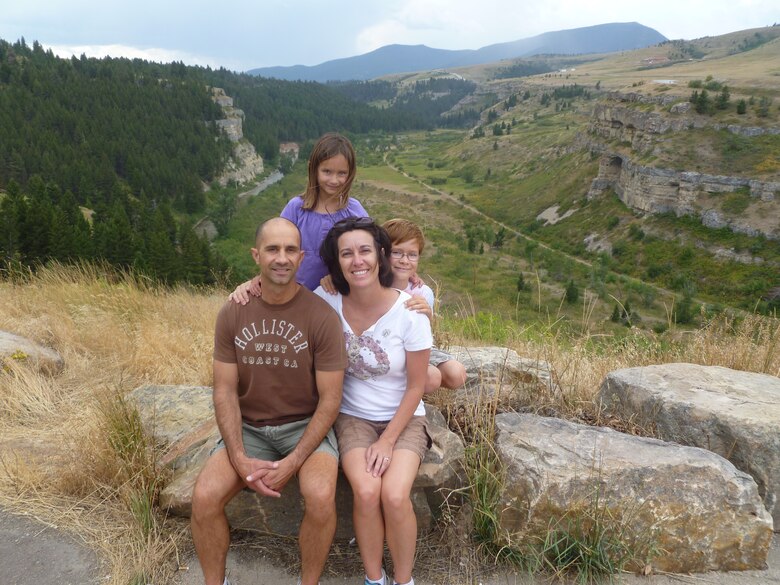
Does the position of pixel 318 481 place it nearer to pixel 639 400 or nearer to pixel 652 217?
pixel 639 400

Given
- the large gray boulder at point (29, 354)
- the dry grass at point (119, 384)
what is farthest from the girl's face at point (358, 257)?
the large gray boulder at point (29, 354)

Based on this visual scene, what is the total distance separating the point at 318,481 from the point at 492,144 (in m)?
91.4

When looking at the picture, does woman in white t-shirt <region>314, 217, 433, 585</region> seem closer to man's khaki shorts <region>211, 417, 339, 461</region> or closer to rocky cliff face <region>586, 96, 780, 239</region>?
man's khaki shorts <region>211, 417, 339, 461</region>

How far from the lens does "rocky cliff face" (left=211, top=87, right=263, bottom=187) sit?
279 feet

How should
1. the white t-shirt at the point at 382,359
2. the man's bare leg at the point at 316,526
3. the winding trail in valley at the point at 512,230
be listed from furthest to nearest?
1. the winding trail in valley at the point at 512,230
2. the white t-shirt at the point at 382,359
3. the man's bare leg at the point at 316,526

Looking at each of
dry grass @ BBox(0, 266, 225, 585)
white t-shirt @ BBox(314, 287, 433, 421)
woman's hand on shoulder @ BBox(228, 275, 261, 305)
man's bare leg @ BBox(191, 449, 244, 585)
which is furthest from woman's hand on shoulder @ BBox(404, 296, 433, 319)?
dry grass @ BBox(0, 266, 225, 585)

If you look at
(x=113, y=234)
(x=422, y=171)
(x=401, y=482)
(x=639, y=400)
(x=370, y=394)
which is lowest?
(x=422, y=171)

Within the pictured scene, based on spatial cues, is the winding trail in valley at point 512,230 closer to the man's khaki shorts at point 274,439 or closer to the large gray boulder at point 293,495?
the large gray boulder at point 293,495

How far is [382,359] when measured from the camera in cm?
307

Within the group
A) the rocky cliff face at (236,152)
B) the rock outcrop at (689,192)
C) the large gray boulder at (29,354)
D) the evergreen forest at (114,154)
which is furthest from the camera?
the rocky cliff face at (236,152)

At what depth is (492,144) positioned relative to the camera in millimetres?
88312

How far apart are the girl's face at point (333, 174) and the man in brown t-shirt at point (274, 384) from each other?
0.66 m

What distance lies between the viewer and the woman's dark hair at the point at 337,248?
309cm

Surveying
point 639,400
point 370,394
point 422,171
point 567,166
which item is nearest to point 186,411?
point 370,394
